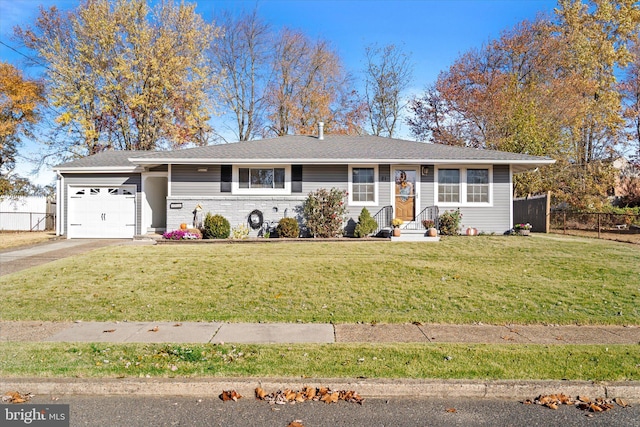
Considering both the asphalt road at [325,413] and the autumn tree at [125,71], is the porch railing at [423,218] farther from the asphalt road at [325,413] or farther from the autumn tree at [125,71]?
the autumn tree at [125,71]

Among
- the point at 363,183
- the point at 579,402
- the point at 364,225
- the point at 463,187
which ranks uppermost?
the point at 363,183

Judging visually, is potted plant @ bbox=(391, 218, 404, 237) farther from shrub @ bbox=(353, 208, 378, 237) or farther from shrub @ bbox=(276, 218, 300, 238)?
shrub @ bbox=(276, 218, 300, 238)

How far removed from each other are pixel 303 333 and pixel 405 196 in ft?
38.0

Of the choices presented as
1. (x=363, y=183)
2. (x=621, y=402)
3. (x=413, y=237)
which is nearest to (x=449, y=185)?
(x=413, y=237)

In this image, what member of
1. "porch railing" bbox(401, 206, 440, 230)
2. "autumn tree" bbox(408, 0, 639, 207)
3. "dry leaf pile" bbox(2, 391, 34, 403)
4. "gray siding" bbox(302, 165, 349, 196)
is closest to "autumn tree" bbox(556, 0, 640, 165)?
"autumn tree" bbox(408, 0, 639, 207)

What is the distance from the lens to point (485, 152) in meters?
17.7

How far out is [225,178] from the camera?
16.6 metres

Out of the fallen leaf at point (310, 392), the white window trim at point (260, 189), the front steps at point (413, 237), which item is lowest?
the fallen leaf at point (310, 392)

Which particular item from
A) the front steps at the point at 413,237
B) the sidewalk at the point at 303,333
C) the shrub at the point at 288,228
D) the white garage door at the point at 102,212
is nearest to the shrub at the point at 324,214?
the shrub at the point at 288,228

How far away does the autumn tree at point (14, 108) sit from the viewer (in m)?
27.6

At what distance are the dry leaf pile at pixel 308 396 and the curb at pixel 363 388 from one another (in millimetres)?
56

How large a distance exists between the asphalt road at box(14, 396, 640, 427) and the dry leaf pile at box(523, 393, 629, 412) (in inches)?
2.9

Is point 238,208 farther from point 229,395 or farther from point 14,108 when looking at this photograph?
point 14,108

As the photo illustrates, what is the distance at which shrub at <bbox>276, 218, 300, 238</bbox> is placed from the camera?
15562mm
